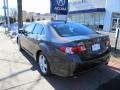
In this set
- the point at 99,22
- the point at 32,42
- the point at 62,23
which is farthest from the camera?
the point at 99,22

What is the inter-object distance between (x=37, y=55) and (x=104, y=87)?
230 centimetres

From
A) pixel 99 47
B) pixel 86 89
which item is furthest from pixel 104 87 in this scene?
pixel 99 47

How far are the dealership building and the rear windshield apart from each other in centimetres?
2115

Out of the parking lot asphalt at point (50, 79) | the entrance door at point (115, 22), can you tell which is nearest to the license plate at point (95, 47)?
the parking lot asphalt at point (50, 79)

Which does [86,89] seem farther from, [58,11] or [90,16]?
[90,16]

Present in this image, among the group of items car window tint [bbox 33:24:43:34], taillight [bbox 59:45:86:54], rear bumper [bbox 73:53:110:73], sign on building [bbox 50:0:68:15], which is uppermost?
sign on building [bbox 50:0:68:15]

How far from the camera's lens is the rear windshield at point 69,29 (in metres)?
5.08

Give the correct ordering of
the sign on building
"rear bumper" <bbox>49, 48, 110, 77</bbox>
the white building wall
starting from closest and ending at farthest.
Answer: "rear bumper" <bbox>49, 48, 110, 77</bbox>, the sign on building, the white building wall

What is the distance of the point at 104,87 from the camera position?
A: 179 inches

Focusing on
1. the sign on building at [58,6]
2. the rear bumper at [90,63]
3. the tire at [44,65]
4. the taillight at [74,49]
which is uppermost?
the sign on building at [58,6]

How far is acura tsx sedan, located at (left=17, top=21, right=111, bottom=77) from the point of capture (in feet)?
14.1

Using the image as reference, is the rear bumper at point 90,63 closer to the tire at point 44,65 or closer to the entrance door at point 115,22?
the tire at point 44,65

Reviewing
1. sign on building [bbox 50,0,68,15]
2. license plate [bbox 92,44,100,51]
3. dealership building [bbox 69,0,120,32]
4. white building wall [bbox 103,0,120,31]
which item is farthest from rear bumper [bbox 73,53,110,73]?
white building wall [bbox 103,0,120,31]

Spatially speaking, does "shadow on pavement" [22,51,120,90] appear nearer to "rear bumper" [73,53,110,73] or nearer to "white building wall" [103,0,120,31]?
"rear bumper" [73,53,110,73]
